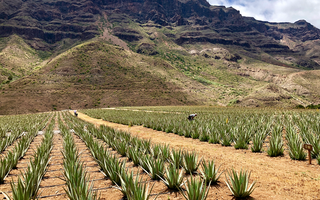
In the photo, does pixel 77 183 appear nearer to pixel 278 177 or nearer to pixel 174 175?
pixel 174 175

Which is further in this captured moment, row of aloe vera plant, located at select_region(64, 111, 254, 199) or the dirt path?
the dirt path

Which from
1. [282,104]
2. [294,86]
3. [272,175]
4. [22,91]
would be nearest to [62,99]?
[22,91]

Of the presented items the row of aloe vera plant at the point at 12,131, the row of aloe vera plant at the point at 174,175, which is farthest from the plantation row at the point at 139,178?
the row of aloe vera plant at the point at 12,131

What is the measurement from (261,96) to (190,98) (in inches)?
1028

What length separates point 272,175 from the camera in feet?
13.8

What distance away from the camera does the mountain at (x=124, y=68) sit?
64188mm

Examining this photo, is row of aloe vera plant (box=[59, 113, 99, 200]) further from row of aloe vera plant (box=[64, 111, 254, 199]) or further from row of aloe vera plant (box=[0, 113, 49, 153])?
row of aloe vera plant (box=[0, 113, 49, 153])

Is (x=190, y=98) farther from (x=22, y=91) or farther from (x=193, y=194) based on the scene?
(x=193, y=194)

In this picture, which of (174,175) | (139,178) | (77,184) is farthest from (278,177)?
(77,184)

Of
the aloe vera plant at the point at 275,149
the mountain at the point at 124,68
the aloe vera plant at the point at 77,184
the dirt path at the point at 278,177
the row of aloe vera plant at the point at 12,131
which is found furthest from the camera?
the mountain at the point at 124,68

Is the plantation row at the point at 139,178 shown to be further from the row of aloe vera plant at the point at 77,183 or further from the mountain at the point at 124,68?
the mountain at the point at 124,68

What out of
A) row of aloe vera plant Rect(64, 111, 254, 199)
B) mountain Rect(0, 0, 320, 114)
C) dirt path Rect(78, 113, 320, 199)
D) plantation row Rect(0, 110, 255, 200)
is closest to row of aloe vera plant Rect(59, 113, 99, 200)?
plantation row Rect(0, 110, 255, 200)

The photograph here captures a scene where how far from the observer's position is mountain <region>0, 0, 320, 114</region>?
2527 inches

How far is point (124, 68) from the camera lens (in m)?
86.7
